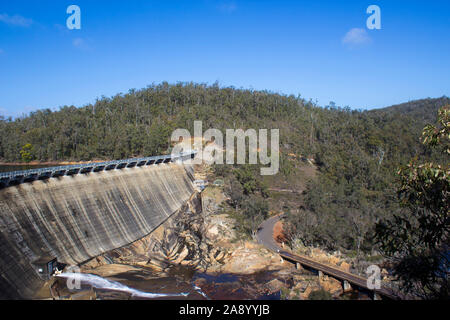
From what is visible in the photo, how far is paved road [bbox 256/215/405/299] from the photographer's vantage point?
2496 centimetres

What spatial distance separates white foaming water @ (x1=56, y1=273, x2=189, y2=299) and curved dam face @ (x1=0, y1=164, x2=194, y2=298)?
7.40 ft

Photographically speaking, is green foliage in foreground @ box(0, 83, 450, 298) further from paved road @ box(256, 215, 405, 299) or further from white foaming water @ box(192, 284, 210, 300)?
white foaming water @ box(192, 284, 210, 300)

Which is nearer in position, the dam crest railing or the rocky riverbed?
the rocky riverbed

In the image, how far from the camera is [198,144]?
7469 centimetres

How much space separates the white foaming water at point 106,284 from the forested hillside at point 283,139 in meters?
18.6

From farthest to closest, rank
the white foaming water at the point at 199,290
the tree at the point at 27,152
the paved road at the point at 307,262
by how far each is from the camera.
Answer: the tree at the point at 27,152, the white foaming water at the point at 199,290, the paved road at the point at 307,262

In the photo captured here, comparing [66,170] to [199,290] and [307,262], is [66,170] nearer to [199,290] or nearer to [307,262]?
[199,290]

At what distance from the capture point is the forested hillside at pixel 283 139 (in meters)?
40.4

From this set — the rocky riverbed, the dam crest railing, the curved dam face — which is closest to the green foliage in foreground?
the rocky riverbed

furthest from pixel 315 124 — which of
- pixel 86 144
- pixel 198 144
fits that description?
pixel 86 144

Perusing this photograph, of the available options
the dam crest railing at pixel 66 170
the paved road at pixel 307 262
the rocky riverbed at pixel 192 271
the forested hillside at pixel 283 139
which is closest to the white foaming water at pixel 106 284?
the rocky riverbed at pixel 192 271

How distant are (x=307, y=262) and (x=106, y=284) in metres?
18.0

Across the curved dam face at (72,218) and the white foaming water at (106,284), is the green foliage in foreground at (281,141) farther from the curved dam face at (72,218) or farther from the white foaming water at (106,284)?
the white foaming water at (106,284)
